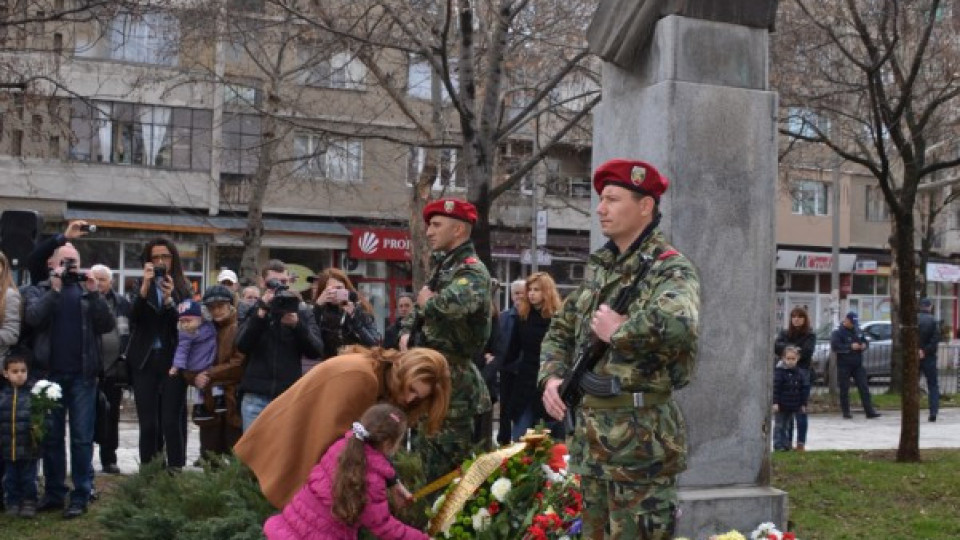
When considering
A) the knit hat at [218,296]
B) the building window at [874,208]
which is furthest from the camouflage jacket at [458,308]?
the building window at [874,208]

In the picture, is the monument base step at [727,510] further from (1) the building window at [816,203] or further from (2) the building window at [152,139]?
(1) the building window at [816,203]

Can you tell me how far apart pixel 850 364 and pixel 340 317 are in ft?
40.2

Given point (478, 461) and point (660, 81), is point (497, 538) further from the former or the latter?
point (660, 81)

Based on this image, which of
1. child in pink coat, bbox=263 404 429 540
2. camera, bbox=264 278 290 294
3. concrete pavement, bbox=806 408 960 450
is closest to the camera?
child in pink coat, bbox=263 404 429 540

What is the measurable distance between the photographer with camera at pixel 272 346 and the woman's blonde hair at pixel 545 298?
338 cm

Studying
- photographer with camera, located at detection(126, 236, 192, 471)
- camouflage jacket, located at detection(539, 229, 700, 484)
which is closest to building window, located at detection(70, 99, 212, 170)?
photographer with camera, located at detection(126, 236, 192, 471)

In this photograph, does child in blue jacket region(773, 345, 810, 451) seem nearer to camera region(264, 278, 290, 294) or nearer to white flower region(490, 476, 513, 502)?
camera region(264, 278, 290, 294)

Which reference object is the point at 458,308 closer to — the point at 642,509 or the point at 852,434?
the point at 642,509

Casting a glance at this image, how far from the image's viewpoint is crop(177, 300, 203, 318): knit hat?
31.5 ft

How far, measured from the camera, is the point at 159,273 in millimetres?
9633

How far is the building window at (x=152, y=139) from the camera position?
3272 centimetres

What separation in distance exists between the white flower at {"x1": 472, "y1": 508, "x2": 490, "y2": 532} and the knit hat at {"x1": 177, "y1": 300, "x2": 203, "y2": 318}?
3954 mm

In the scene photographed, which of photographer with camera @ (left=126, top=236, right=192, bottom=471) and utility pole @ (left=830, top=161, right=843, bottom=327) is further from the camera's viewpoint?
utility pole @ (left=830, top=161, right=843, bottom=327)

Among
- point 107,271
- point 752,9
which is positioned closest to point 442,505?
point 752,9
